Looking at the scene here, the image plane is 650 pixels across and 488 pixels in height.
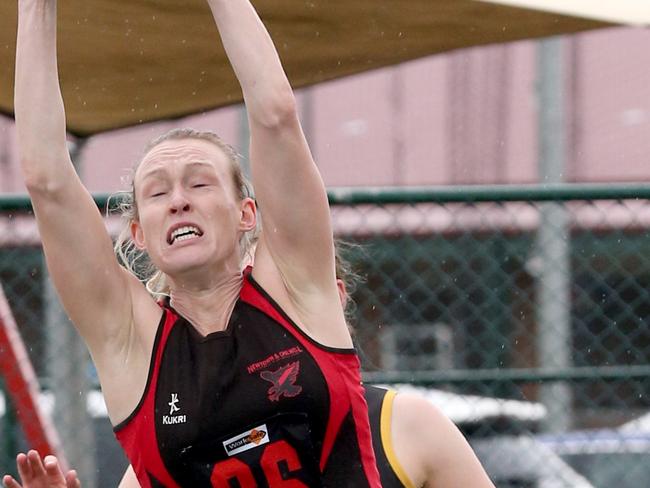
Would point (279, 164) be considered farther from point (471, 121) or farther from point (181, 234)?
point (471, 121)

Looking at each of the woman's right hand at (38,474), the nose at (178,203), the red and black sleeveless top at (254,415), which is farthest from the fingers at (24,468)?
the nose at (178,203)

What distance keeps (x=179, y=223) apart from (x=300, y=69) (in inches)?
43.8

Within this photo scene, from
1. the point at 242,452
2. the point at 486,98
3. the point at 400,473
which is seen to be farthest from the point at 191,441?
the point at 486,98

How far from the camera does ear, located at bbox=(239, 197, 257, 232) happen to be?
2863mm

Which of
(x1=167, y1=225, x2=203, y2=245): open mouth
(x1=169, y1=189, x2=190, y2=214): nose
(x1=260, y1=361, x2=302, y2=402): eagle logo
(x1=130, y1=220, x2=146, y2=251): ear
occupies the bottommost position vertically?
(x1=260, y1=361, x2=302, y2=402): eagle logo

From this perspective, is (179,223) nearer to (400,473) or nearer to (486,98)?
(400,473)

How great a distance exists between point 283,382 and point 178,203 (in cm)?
43

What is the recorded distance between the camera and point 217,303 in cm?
273

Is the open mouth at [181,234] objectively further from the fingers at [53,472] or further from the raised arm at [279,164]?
the fingers at [53,472]

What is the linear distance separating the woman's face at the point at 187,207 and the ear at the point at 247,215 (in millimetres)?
26

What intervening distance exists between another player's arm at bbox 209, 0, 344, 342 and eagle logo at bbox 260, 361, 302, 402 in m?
0.16

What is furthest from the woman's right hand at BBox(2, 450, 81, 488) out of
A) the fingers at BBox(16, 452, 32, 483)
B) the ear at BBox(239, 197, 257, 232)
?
the ear at BBox(239, 197, 257, 232)

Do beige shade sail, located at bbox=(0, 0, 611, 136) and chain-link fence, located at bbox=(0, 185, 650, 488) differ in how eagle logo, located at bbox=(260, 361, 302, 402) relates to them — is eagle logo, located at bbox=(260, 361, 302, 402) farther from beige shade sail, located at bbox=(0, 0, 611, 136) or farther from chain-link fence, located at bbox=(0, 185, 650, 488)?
chain-link fence, located at bbox=(0, 185, 650, 488)

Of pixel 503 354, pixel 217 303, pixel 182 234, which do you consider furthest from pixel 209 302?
pixel 503 354
